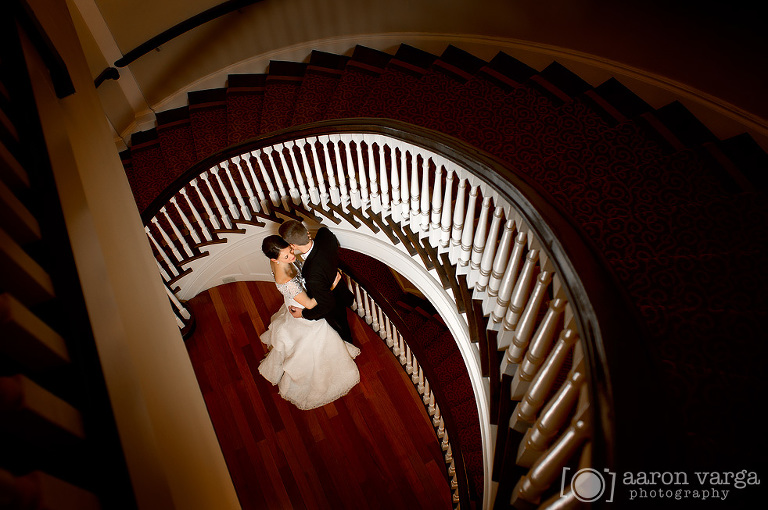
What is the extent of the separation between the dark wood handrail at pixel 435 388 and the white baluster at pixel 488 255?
1.16 metres

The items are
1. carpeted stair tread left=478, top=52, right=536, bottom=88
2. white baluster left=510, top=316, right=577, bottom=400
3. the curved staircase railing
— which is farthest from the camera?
carpeted stair tread left=478, top=52, right=536, bottom=88

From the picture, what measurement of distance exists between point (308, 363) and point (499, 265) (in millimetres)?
2587

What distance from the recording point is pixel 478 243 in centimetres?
277

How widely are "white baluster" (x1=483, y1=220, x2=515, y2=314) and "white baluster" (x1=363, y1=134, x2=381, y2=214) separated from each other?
124 cm

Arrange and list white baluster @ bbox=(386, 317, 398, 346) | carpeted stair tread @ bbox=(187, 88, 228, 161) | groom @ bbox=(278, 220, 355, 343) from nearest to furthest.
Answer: groom @ bbox=(278, 220, 355, 343) < carpeted stair tread @ bbox=(187, 88, 228, 161) < white baluster @ bbox=(386, 317, 398, 346)

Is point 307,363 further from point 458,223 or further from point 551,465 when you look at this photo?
point 551,465

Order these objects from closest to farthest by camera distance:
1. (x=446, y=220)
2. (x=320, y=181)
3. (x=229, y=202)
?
(x=446, y=220) → (x=320, y=181) → (x=229, y=202)

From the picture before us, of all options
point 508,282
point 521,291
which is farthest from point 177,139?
point 521,291

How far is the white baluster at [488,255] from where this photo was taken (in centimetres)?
245

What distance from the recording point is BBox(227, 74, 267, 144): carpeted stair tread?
437cm

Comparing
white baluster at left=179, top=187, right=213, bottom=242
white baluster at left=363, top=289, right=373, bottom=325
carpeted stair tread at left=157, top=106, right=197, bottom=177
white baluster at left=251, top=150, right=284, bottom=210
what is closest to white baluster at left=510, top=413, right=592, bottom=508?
white baluster at left=363, top=289, right=373, bottom=325

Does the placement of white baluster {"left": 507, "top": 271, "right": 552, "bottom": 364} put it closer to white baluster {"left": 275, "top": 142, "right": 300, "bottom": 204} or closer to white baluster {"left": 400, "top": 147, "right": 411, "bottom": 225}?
white baluster {"left": 400, "top": 147, "right": 411, "bottom": 225}

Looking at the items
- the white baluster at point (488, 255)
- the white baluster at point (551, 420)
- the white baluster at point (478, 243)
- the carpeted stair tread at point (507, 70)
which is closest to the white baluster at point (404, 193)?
the white baluster at point (478, 243)

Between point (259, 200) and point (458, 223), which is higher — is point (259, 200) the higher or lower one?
the higher one
